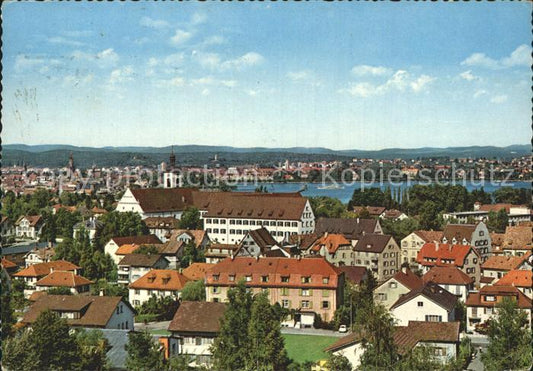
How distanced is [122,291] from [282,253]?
464 cm

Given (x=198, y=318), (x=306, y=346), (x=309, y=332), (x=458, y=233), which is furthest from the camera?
(x=458, y=233)

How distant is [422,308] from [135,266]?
27.9 feet

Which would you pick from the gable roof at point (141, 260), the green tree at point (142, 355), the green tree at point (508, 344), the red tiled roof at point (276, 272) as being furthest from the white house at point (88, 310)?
the green tree at point (508, 344)

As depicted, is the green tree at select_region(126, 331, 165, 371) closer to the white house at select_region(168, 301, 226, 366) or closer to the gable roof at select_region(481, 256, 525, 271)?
the white house at select_region(168, 301, 226, 366)

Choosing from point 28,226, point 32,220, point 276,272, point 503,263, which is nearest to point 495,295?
point 276,272

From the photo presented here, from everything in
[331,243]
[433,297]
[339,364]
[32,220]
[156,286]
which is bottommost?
[32,220]

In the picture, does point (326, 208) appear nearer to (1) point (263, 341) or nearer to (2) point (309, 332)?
(2) point (309, 332)

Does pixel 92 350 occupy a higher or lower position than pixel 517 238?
higher

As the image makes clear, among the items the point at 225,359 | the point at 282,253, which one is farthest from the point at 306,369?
the point at 282,253

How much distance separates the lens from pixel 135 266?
18297mm

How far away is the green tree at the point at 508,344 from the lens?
863 cm

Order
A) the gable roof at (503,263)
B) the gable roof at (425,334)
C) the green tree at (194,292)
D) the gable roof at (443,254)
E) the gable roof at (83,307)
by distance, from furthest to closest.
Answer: the gable roof at (443,254), the gable roof at (503,263), the green tree at (194,292), the gable roof at (83,307), the gable roof at (425,334)

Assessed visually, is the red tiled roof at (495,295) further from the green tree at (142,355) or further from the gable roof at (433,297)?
the green tree at (142,355)

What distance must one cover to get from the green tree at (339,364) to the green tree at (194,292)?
605 centimetres
